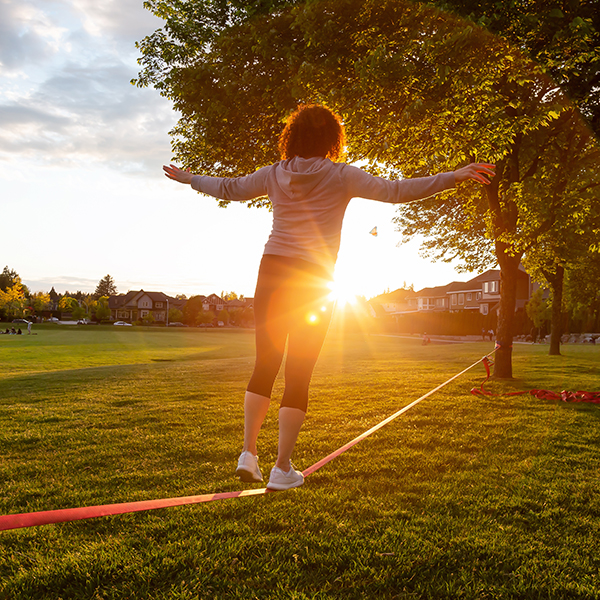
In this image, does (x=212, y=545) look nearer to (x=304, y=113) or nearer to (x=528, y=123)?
(x=304, y=113)

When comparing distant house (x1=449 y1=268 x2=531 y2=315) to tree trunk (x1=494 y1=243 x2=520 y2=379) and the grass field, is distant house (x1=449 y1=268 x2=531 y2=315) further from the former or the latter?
the grass field

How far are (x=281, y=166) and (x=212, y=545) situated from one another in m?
2.39

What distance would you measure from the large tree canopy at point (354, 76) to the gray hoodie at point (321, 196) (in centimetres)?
515

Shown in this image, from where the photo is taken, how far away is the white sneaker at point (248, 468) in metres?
2.92

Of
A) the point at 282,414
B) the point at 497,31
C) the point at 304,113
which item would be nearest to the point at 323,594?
the point at 282,414

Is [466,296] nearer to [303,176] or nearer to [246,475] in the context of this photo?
[303,176]

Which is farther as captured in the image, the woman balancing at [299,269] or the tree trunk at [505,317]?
the tree trunk at [505,317]

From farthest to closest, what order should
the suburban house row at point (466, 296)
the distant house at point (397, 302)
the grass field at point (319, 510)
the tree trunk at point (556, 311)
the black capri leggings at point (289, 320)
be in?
the distant house at point (397, 302)
the suburban house row at point (466, 296)
the tree trunk at point (556, 311)
the black capri leggings at point (289, 320)
the grass field at point (319, 510)

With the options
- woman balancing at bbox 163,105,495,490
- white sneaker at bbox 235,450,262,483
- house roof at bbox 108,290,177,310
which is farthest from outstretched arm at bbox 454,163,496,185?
house roof at bbox 108,290,177,310

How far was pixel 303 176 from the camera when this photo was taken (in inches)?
114

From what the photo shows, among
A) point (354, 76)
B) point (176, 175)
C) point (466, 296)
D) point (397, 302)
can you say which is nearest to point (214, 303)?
point (397, 302)

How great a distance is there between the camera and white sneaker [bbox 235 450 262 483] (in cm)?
292

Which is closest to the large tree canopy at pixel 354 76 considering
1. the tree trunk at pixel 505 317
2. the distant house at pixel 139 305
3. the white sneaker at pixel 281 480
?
the tree trunk at pixel 505 317

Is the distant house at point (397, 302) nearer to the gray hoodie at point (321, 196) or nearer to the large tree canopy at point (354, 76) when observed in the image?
the large tree canopy at point (354, 76)
